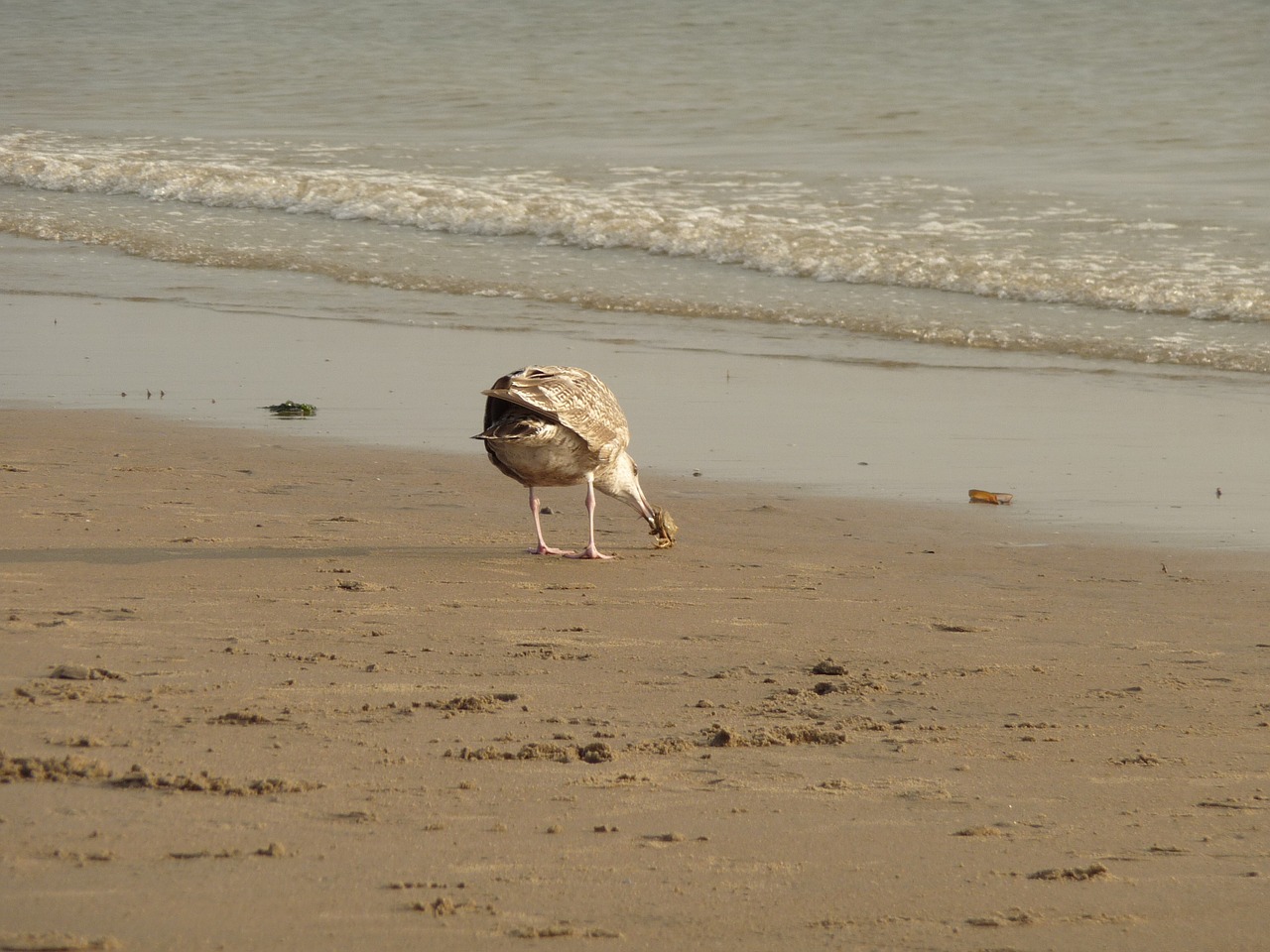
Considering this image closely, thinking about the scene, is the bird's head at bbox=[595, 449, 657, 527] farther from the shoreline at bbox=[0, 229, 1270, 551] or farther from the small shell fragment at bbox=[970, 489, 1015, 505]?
the small shell fragment at bbox=[970, 489, 1015, 505]

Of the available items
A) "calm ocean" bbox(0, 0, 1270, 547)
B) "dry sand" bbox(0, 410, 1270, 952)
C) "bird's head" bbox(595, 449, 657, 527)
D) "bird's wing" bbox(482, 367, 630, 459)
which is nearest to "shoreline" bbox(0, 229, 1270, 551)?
"calm ocean" bbox(0, 0, 1270, 547)

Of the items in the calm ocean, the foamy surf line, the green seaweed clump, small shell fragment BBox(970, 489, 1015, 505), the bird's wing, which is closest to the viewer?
the bird's wing

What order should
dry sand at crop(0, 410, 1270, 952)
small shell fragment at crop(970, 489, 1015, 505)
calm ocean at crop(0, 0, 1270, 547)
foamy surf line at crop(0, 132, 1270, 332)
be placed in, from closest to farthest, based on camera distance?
dry sand at crop(0, 410, 1270, 952) → small shell fragment at crop(970, 489, 1015, 505) → calm ocean at crop(0, 0, 1270, 547) → foamy surf line at crop(0, 132, 1270, 332)

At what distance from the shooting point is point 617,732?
5000mm

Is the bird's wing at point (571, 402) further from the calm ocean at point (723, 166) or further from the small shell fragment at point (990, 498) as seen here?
the calm ocean at point (723, 166)

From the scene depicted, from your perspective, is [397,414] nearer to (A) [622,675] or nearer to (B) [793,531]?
(B) [793,531]

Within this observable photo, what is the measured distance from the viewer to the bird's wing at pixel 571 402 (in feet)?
24.1

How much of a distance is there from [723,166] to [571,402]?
585 inches

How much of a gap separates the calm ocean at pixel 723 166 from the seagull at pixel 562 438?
4.27 metres

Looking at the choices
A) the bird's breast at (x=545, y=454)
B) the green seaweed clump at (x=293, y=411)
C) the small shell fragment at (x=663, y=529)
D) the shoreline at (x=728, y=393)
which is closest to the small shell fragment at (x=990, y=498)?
the shoreline at (x=728, y=393)

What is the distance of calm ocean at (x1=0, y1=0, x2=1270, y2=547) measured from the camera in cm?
1422

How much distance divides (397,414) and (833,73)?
22.5 m

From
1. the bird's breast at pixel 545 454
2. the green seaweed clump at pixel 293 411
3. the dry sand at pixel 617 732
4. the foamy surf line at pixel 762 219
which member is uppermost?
the foamy surf line at pixel 762 219

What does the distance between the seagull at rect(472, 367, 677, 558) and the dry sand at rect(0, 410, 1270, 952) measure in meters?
0.26
